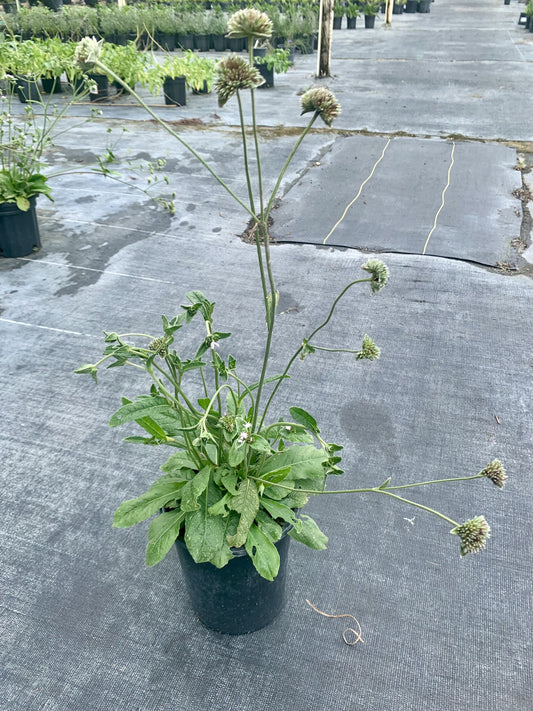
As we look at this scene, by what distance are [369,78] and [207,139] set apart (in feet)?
13.4

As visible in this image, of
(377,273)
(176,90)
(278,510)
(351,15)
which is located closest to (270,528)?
(278,510)

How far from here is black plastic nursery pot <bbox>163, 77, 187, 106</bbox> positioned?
22.6ft

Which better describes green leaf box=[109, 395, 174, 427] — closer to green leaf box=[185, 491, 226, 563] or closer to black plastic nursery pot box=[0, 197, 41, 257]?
green leaf box=[185, 491, 226, 563]

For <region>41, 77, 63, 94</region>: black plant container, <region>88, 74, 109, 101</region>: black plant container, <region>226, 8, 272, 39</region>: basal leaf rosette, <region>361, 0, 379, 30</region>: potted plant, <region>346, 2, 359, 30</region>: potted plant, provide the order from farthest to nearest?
<region>361, 0, 379, 30</region>: potted plant → <region>346, 2, 359, 30</region>: potted plant → <region>41, 77, 63, 94</region>: black plant container → <region>88, 74, 109, 101</region>: black plant container → <region>226, 8, 272, 39</region>: basal leaf rosette

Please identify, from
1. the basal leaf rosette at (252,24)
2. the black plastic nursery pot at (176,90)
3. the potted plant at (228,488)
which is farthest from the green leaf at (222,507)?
the black plastic nursery pot at (176,90)

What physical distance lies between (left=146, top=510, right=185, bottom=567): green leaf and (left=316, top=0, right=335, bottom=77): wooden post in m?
8.35

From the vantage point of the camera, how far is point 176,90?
22.8ft

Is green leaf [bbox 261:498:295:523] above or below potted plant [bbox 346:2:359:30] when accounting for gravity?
below

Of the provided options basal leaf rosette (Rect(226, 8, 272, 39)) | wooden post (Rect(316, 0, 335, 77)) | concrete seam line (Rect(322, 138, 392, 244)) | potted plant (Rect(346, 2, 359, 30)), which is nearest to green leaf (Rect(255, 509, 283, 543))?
basal leaf rosette (Rect(226, 8, 272, 39))

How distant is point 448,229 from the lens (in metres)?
3.80

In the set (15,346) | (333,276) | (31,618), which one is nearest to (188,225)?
(333,276)

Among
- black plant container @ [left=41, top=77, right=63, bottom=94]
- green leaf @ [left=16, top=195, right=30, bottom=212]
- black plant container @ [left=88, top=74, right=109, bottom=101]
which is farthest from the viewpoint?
black plant container @ [left=41, top=77, right=63, bottom=94]

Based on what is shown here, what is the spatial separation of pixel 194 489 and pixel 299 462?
0.97 feet

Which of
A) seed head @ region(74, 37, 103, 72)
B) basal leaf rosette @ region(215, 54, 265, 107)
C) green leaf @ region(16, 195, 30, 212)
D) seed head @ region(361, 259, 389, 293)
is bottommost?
green leaf @ region(16, 195, 30, 212)
